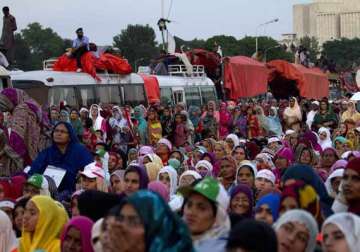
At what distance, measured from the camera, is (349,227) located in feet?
→ 17.5

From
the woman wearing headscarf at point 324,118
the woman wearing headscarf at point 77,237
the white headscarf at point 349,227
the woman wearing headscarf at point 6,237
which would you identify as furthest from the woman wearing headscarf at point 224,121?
the white headscarf at point 349,227

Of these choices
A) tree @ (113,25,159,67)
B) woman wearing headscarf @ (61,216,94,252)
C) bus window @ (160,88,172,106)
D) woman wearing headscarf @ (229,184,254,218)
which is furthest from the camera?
tree @ (113,25,159,67)

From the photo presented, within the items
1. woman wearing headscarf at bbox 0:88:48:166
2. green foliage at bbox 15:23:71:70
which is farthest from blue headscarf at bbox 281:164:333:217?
green foliage at bbox 15:23:71:70

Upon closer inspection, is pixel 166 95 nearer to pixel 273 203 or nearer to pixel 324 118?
pixel 324 118

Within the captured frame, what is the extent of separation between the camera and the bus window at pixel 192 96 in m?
25.8

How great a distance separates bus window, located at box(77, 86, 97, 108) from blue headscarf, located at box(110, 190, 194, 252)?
52.0ft

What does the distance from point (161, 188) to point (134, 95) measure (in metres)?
15.2

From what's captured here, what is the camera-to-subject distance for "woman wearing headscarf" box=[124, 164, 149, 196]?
8070 mm


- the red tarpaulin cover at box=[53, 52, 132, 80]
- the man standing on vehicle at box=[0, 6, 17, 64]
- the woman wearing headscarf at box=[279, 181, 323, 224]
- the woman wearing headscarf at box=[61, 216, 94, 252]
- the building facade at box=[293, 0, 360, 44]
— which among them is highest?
the building facade at box=[293, 0, 360, 44]

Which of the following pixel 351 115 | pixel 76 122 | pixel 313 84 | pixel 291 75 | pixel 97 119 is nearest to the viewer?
pixel 76 122

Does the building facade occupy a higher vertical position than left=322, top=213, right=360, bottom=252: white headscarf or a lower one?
higher

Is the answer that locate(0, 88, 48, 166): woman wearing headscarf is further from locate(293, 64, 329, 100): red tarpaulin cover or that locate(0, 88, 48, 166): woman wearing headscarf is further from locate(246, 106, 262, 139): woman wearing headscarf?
locate(293, 64, 329, 100): red tarpaulin cover

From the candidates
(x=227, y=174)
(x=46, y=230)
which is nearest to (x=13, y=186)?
(x=227, y=174)

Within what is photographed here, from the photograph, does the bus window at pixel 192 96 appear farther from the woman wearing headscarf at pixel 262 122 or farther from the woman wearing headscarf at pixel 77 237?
the woman wearing headscarf at pixel 77 237
